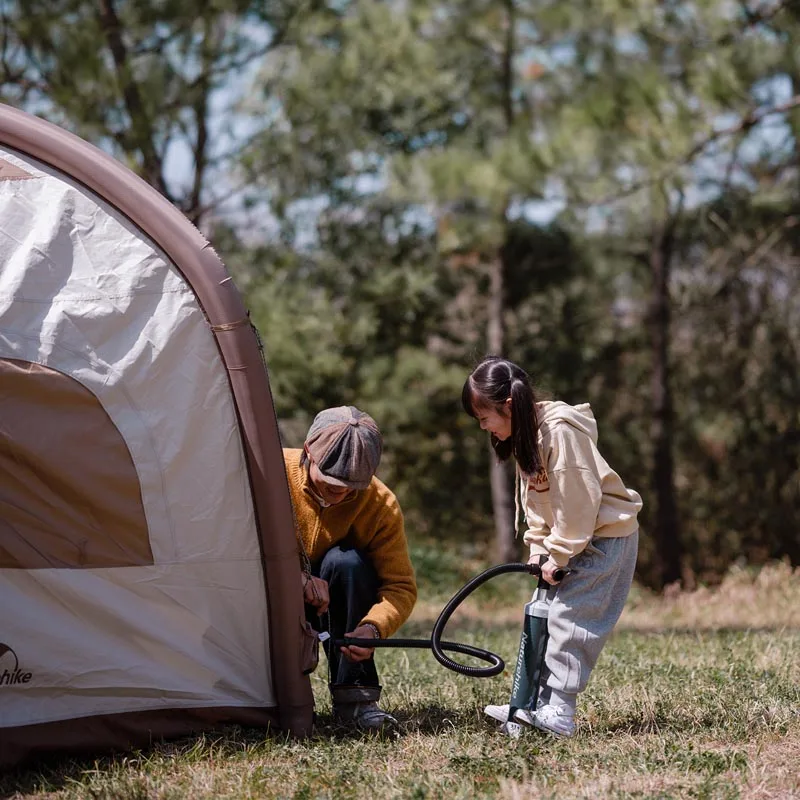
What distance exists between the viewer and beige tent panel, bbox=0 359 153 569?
3.59 meters

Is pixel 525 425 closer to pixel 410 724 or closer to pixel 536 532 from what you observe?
pixel 536 532

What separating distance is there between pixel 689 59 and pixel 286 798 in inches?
380

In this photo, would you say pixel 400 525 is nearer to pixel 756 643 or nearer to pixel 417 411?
pixel 756 643

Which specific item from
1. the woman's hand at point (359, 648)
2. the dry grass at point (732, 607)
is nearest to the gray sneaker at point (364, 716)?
the woman's hand at point (359, 648)

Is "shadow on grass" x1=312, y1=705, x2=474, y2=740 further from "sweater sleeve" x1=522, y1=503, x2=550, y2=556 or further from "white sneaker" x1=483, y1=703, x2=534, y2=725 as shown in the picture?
"sweater sleeve" x1=522, y1=503, x2=550, y2=556

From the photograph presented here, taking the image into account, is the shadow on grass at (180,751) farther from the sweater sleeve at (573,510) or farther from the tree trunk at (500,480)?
the tree trunk at (500,480)

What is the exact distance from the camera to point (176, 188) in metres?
11.5

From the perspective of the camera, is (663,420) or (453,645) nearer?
(453,645)

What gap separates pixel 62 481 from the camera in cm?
364

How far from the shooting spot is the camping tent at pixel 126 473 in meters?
3.60

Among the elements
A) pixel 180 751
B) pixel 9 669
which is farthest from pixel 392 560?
pixel 9 669

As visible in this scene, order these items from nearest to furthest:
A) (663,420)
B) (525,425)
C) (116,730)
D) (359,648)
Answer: (116,730)
(525,425)
(359,648)
(663,420)

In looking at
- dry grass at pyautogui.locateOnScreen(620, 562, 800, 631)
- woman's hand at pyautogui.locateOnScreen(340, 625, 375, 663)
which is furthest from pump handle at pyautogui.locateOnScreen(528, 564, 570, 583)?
dry grass at pyautogui.locateOnScreen(620, 562, 800, 631)

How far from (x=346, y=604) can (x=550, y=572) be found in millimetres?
735
